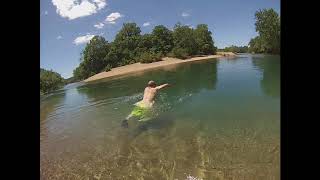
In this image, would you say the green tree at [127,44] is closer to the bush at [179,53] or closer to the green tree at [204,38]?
the bush at [179,53]

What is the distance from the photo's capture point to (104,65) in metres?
5.22

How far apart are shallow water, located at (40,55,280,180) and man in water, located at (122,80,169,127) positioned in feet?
0.30

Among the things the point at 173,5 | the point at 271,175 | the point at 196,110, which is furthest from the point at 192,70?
the point at 271,175

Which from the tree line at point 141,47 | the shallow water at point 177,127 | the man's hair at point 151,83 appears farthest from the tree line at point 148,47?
the man's hair at point 151,83

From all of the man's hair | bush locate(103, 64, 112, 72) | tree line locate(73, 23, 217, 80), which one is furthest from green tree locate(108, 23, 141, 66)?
the man's hair

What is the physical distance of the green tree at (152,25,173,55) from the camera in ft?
16.5

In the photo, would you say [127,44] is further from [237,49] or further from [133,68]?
[237,49]

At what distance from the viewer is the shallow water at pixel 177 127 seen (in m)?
4.12

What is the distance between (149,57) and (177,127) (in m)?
1.20

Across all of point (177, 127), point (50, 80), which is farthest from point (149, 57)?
point (50, 80)
